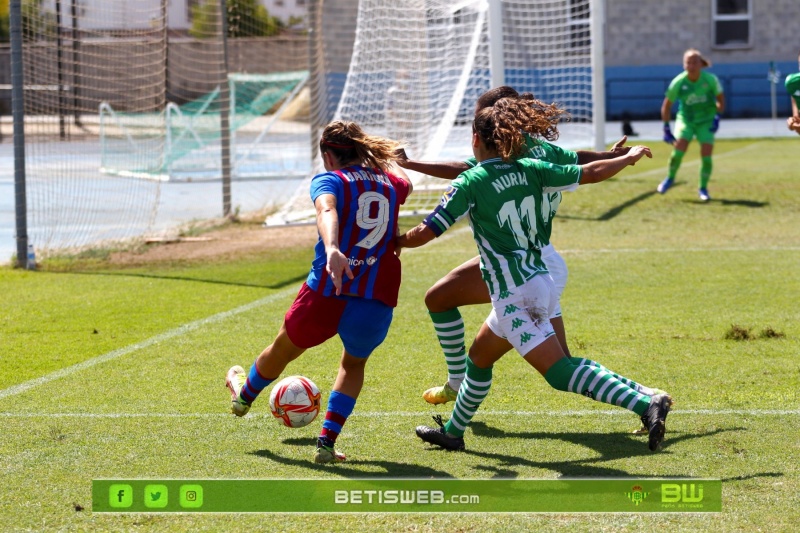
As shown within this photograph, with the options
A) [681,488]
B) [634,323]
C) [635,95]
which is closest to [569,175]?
[681,488]

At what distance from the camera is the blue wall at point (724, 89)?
1479 inches

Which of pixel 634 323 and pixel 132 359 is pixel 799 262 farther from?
pixel 132 359

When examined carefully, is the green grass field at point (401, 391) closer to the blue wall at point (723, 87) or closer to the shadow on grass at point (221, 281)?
the shadow on grass at point (221, 281)

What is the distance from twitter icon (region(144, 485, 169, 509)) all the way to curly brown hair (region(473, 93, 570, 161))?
207cm

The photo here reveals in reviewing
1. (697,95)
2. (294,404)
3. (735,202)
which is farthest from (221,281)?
(697,95)

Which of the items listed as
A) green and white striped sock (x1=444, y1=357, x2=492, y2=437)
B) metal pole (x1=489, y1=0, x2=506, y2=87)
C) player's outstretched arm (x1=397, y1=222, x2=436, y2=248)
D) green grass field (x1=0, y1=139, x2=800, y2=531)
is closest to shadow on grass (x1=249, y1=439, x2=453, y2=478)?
green grass field (x1=0, y1=139, x2=800, y2=531)

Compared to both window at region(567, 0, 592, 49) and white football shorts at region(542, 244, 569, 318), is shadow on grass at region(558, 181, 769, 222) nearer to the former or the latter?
window at region(567, 0, 592, 49)

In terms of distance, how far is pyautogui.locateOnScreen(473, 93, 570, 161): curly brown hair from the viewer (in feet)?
15.9

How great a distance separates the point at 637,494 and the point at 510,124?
169cm

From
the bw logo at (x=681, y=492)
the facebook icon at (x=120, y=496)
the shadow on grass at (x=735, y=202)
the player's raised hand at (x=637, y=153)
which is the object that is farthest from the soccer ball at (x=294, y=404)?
the shadow on grass at (x=735, y=202)

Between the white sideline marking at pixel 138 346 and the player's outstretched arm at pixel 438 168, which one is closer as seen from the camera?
the player's outstretched arm at pixel 438 168

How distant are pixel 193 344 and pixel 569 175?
3.77m

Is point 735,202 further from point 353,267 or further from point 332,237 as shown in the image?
point 332,237

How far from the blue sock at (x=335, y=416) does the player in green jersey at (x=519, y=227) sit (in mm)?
797
